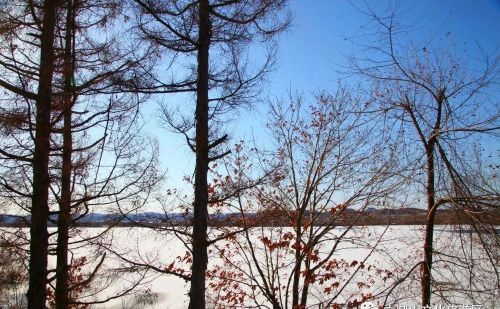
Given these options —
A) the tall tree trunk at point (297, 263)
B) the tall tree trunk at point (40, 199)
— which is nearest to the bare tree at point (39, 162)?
the tall tree trunk at point (40, 199)

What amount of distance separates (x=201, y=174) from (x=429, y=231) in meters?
3.90

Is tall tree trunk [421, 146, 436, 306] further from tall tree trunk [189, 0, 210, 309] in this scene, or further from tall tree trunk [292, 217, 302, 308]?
tall tree trunk [189, 0, 210, 309]

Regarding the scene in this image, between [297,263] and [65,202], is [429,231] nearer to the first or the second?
[297,263]

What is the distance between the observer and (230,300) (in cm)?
779

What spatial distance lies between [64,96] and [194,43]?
6.01 ft

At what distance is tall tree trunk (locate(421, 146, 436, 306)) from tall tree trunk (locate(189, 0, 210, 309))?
11.5 ft

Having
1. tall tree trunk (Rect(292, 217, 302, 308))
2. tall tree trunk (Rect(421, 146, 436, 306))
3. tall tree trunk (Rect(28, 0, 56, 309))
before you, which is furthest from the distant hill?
tall tree trunk (Rect(28, 0, 56, 309))

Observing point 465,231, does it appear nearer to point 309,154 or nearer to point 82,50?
point 309,154

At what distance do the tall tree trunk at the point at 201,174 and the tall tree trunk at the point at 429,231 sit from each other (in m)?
3.49

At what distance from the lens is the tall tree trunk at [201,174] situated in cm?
536

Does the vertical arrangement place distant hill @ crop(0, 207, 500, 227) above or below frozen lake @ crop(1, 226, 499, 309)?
above

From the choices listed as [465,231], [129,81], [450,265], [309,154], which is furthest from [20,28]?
[450,265]

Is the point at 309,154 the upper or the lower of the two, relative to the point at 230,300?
upper

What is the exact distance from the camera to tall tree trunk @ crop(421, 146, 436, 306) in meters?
6.23
